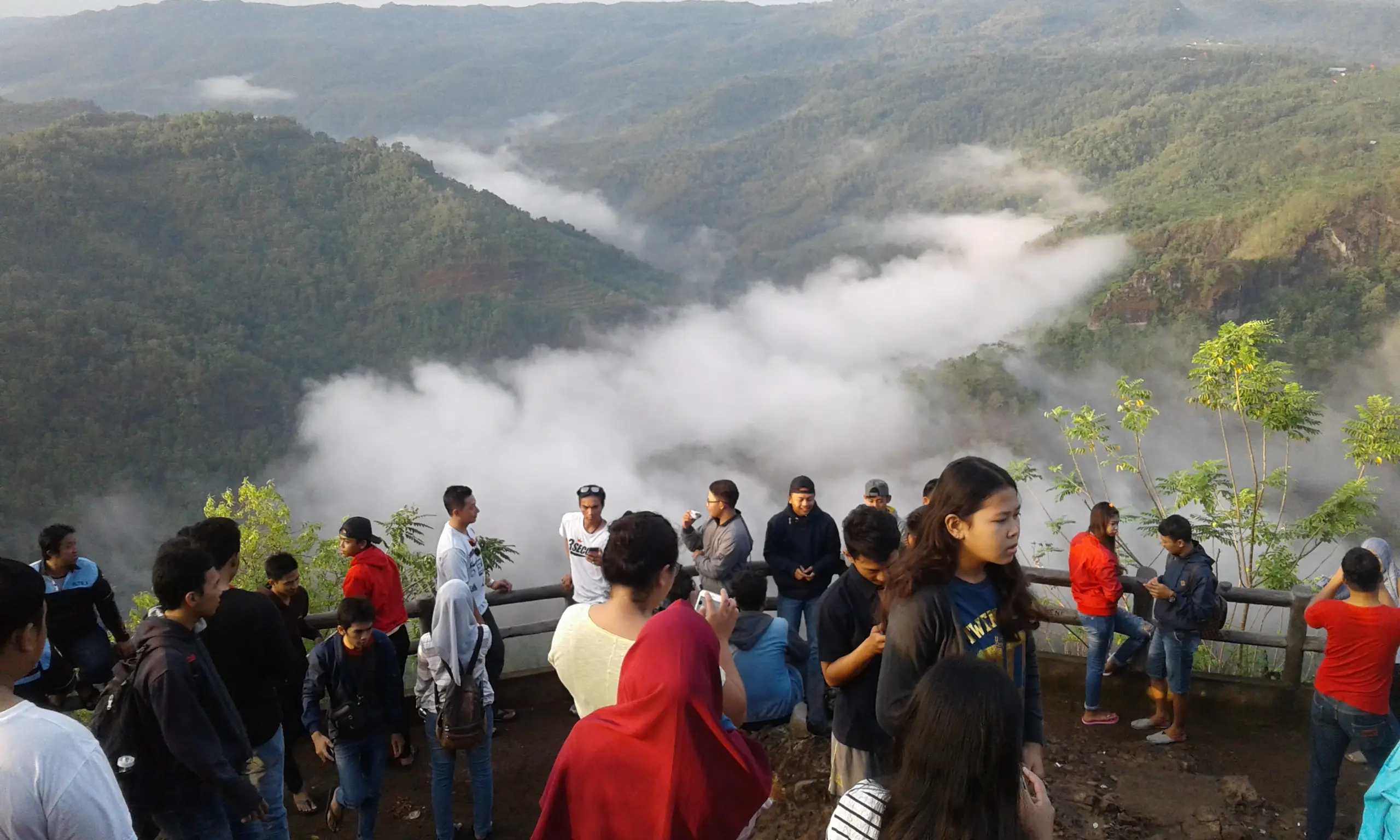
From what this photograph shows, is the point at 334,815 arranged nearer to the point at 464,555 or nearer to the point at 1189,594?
the point at 464,555

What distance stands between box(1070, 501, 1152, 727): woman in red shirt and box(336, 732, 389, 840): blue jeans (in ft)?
12.8

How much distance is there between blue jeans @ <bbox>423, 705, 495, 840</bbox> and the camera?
4.55 meters

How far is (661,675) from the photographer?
2.38 meters

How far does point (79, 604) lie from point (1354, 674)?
611 cm

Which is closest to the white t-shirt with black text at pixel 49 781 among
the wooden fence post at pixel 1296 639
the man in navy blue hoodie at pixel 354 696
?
the man in navy blue hoodie at pixel 354 696

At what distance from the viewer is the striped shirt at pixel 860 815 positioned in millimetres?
2051

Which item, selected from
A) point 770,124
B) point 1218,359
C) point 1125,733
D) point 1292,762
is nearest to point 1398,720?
point 1292,762

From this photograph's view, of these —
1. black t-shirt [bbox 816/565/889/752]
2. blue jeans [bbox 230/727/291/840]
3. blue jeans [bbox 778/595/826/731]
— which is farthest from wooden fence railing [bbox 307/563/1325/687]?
black t-shirt [bbox 816/565/889/752]

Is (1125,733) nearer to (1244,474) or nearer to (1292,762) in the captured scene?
(1292,762)

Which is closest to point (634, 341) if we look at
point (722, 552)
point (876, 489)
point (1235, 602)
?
point (876, 489)

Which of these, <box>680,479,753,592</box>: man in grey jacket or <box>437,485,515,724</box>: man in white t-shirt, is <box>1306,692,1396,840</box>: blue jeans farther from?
<box>437,485,515,724</box>: man in white t-shirt

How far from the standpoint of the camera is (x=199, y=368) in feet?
145

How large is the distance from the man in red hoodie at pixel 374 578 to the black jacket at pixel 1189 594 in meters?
4.16

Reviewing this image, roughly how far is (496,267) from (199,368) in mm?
26713
